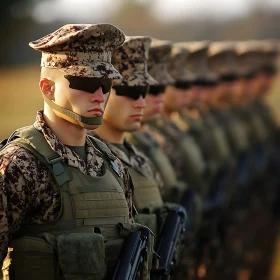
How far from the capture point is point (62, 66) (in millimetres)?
6277

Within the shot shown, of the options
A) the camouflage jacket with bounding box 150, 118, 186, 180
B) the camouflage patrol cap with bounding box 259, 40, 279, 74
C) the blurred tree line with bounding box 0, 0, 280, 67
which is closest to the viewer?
the camouflage jacket with bounding box 150, 118, 186, 180

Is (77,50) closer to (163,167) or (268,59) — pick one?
(163,167)

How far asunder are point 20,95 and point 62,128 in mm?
31775

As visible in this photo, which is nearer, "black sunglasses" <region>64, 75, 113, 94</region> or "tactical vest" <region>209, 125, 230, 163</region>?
"black sunglasses" <region>64, 75, 113, 94</region>

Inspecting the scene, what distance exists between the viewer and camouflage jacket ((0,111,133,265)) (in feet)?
19.6

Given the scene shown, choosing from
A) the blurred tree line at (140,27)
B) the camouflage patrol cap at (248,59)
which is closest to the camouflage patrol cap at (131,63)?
the camouflage patrol cap at (248,59)

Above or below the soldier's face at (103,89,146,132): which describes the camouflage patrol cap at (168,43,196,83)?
below

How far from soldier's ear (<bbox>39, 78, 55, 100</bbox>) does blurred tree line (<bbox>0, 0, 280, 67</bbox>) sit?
31.7 m

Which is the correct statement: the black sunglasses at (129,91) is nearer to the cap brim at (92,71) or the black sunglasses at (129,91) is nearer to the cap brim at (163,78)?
the cap brim at (163,78)

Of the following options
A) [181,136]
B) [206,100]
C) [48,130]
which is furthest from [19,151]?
[206,100]

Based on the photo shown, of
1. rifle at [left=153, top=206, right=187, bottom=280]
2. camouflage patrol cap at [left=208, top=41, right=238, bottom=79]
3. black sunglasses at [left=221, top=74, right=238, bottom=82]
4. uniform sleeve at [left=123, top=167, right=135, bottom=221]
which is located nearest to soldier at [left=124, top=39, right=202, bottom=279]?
rifle at [left=153, top=206, right=187, bottom=280]

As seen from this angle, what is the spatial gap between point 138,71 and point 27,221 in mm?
2366

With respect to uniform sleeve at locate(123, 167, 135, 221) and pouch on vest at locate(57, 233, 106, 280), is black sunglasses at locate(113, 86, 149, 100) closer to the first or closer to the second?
uniform sleeve at locate(123, 167, 135, 221)

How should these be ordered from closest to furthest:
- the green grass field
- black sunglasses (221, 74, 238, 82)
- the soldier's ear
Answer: the soldier's ear → black sunglasses (221, 74, 238, 82) → the green grass field
